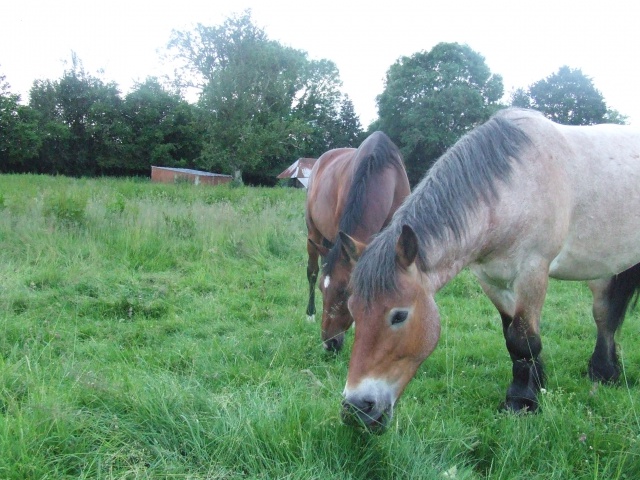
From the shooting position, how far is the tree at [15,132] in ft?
97.6

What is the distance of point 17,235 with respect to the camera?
21.3 feet

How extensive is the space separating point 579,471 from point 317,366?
1.85 metres

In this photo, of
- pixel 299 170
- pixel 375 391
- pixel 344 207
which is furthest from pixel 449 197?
pixel 299 170

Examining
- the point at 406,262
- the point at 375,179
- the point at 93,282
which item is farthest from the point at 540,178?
the point at 93,282

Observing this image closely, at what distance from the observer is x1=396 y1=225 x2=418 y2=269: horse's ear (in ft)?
7.25

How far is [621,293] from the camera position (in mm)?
3785

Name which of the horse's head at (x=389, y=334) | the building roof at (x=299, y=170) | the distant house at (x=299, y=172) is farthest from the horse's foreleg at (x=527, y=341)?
the building roof at (x=299, y=170)

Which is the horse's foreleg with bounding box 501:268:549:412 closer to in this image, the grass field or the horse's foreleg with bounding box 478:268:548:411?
the horse's foreleg with bounding box 478:268:548:411

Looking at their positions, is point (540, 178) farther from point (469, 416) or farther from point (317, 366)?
point (317, 366)

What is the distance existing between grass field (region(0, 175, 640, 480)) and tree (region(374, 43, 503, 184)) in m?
26.4

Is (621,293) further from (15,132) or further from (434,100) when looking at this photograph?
(15,132)

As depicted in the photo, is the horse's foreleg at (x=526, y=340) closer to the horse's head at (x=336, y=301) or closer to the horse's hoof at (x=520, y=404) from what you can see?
the horse's hoof at (x=520, y=404)

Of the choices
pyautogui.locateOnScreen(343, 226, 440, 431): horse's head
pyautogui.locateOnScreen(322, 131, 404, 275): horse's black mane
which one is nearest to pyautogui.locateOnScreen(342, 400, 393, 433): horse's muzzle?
pyautogui.locateOnScreen(343, 226, 440, 431): horse's head

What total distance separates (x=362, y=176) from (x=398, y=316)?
2.35m
